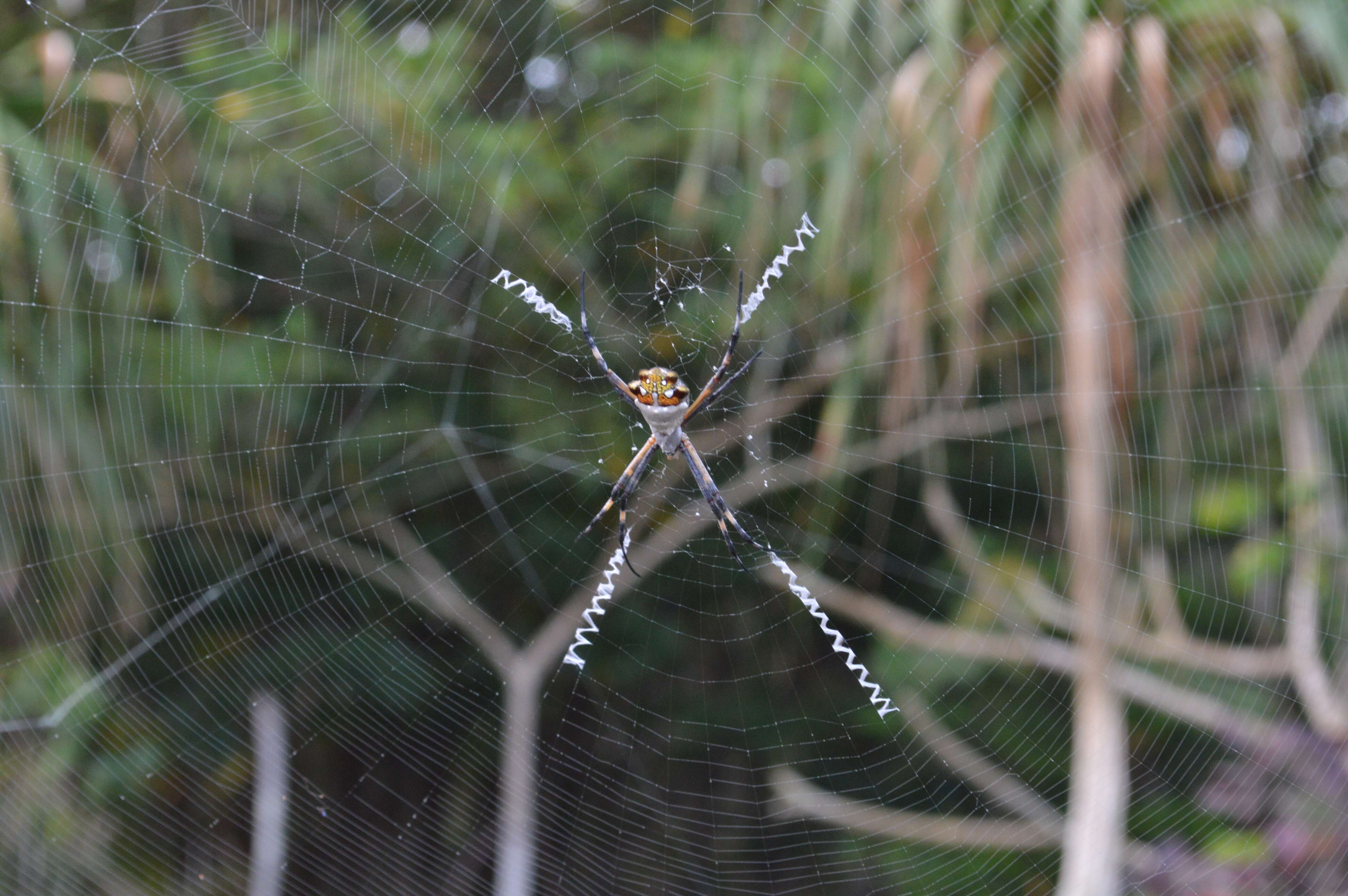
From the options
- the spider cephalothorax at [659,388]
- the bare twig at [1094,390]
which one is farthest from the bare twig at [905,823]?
the spider cephalothorax at [659,388]

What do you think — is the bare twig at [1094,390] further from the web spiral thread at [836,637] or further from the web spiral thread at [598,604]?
the web spiral thread at [598,604]

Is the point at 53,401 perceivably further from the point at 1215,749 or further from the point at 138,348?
the point at 1215,749

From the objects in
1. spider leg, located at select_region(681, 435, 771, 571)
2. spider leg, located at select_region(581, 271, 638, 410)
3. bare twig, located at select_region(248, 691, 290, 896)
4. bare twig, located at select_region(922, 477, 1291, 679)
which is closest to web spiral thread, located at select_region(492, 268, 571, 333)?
spider leg, located at select_region(581, 271, 638, 410)

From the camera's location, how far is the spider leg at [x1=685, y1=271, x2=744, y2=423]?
340cm

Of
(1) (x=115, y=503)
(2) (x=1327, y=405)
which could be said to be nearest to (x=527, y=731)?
(1) (x=115, y=503)

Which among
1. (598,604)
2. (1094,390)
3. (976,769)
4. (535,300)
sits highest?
(535,300)

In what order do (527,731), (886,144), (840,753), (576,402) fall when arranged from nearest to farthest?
(886,144) < (576,402) < (527,731) < (840,753)

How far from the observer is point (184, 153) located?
173 inches

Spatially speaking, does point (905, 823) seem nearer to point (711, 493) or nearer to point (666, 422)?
point (711, 493)

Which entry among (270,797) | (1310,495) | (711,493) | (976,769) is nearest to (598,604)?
(711,493)

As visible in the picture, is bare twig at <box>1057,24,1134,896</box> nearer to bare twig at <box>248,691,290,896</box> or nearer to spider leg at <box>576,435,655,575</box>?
spider leg at <box>576,435,655,575</box>

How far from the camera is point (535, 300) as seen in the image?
3.86 meters

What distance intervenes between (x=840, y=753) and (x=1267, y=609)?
121 inches

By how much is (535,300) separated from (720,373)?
0.90m
